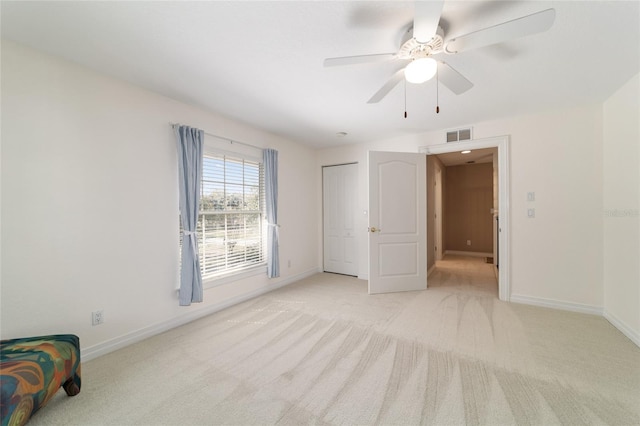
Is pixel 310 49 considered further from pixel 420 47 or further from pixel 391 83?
pixel 420 47

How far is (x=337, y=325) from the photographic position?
2725 millimetres

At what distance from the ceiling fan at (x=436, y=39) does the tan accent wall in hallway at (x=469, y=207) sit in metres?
5.72

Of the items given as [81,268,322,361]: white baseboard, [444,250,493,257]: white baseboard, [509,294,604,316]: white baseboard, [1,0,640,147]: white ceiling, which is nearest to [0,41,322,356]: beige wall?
[81,268,322,361]: white baseboard

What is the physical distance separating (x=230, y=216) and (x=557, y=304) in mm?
4288

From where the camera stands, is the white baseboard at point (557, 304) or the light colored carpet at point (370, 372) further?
the white baseboard at point (557, 304)

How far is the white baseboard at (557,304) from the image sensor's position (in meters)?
2.94

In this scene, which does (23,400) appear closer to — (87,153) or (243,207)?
(87,153)

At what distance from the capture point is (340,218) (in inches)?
192

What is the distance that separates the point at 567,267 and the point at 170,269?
4.64 meters

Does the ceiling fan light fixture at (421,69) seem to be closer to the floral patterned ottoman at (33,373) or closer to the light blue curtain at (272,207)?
the light blue curtain at (272,207)

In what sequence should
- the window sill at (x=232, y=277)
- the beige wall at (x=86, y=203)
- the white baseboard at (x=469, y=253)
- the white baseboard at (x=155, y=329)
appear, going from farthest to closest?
the white baseboard at (x=469, y=253), the window sill at (x=232, y=277), the white baseboard at (x=155, y=329), the beige wall at (x=86, y=203)

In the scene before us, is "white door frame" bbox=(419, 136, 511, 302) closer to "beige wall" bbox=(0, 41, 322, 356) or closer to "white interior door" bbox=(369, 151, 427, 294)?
"white interior door" bbox=(369, 151, 427, 294)

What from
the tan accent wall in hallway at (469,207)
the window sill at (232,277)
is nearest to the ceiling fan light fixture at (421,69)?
the window sill at (232,277)

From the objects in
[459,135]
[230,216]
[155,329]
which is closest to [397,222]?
[459,135]
